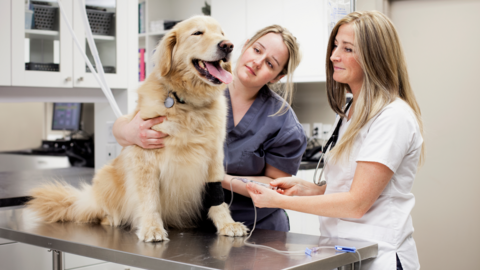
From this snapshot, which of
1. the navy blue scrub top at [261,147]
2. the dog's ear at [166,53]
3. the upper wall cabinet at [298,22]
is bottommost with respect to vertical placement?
the navy blue scrub top at [261,147]

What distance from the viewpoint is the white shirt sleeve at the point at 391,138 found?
1164mm

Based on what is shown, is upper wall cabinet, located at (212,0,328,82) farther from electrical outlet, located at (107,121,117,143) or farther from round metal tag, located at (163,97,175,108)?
round metal tag, located at (163,97,175,108)

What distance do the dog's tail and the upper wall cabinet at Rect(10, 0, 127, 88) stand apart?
1251 mm

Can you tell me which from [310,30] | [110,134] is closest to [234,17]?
[310,30]

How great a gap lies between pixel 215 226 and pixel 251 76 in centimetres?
59

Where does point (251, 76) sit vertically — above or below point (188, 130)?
above

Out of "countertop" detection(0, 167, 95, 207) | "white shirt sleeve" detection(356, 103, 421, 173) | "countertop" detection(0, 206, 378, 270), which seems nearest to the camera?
"countertop" detection(0, 206, 378, 270)

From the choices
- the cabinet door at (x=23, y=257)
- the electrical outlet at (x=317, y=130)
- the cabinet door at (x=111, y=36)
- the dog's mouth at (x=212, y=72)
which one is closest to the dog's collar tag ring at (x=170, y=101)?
the dog's mouth at (x=212, y=72)

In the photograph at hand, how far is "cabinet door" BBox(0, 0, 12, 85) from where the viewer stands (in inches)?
96.3

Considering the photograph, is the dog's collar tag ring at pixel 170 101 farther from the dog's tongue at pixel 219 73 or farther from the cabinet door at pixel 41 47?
the cabinet door at pixel 41 47

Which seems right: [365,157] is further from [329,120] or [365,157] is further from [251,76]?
[329,120]

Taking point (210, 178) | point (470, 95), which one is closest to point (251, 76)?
point (210, 178)

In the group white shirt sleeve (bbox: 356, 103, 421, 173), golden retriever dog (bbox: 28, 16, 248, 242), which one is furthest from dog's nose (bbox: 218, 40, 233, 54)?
white shirt sleeve (bbox: 356, 103, 421, 173)

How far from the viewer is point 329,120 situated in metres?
3.74
